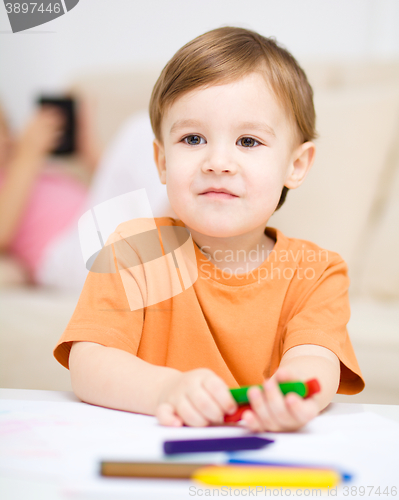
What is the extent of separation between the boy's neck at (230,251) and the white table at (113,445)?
0.92 feet

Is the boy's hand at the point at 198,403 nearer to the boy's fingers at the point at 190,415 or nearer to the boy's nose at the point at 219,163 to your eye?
the boy's fingers at the point at 190,415

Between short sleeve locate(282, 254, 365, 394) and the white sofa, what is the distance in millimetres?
335

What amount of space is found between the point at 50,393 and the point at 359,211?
0.88m

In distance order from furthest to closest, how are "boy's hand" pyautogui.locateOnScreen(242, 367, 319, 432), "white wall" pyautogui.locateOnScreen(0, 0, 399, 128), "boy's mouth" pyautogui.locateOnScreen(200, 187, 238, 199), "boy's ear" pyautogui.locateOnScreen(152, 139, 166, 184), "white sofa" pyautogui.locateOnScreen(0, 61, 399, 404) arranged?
"white wall" pyautogui.locateOnScreen(0, 0, 399, 128)
"white sofa" pyautogui.locateOnScreen(0, 61, 399, 404)
"boy's ear" pyautogui.locateOnScreen(152, 139, 166, 184)
"boy's mouth" pyautogui.locateOnScreen(200, 187, 238, 199)
"boy's hand" pyautogui.locateOnScreen(242, 367, 319, 432)

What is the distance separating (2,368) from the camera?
1035mm

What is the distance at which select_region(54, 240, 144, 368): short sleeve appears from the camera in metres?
0.55

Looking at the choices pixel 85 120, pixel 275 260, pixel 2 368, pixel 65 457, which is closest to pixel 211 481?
pixel 65 457

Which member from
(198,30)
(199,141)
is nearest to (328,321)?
(199,141)

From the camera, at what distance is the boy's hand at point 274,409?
37 cm

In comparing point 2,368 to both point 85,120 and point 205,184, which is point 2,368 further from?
point 85,120

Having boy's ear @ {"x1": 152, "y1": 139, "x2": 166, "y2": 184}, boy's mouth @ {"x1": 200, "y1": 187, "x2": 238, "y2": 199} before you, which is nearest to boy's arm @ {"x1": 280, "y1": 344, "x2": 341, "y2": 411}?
boy's mouth @ {"x1": 200, "y1": 187, "x2": 238, "y2": 199}

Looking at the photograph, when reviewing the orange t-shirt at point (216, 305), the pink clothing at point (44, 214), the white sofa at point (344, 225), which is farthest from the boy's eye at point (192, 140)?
the pink clothing at point (44, 214)

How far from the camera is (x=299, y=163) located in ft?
2.43

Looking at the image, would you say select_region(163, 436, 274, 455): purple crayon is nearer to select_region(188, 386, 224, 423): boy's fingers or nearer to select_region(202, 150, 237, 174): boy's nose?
select_region(188, 386, 224, 423): boy's fingers
